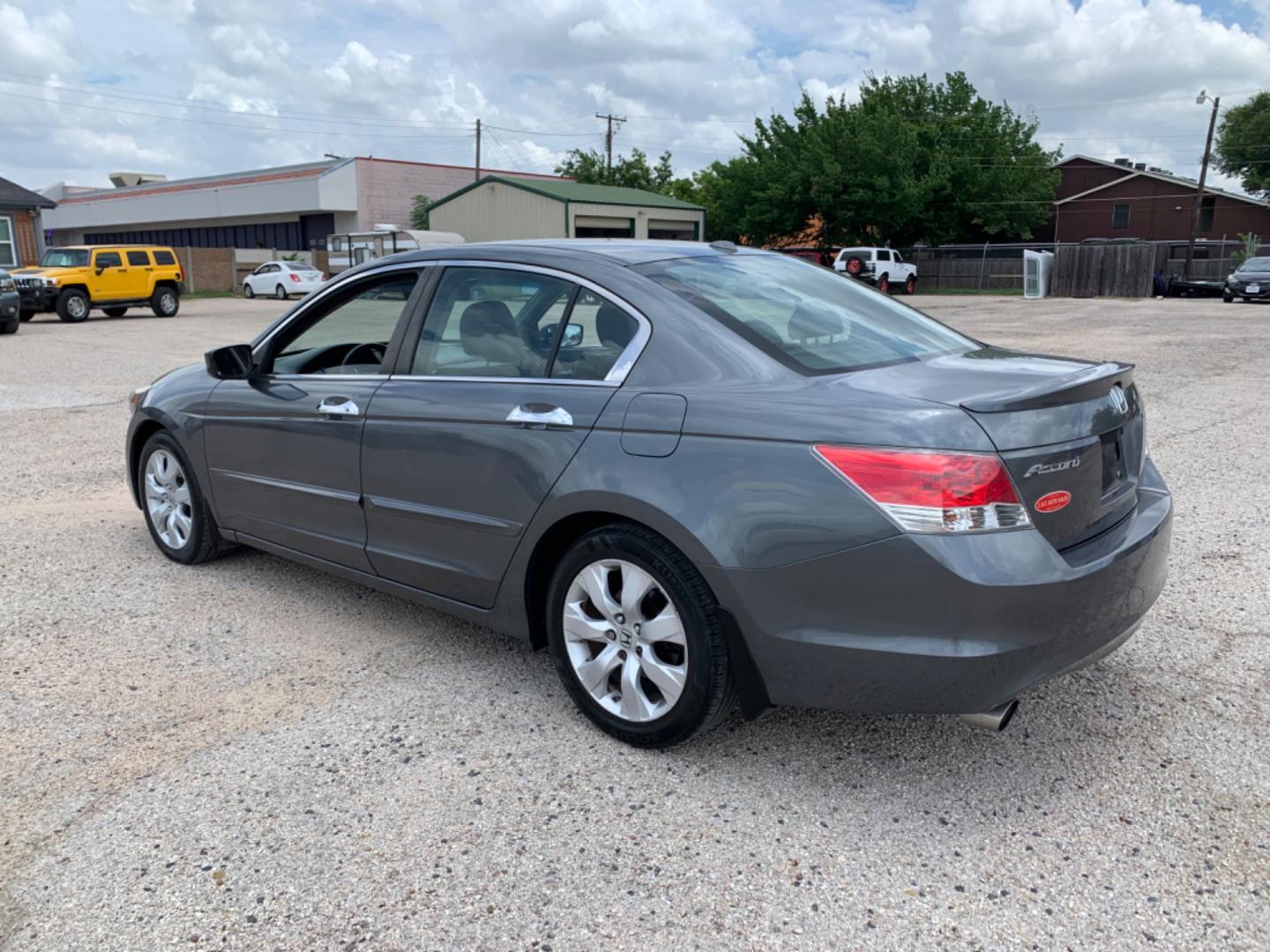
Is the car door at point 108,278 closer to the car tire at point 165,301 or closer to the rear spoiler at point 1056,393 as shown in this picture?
the car tire at point 165,301

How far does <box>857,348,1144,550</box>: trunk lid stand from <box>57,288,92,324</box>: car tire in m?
26.3

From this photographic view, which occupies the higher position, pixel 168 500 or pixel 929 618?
pixel 929 618

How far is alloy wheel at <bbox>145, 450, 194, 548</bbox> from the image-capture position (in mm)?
4918

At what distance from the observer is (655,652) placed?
3.02m

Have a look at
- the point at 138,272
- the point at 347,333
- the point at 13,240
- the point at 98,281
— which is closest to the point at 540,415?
the point at 347,333

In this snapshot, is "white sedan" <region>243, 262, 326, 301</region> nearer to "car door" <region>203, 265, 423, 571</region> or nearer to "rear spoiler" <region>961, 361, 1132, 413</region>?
"car door" <region>203, 265, 423, 571</region>

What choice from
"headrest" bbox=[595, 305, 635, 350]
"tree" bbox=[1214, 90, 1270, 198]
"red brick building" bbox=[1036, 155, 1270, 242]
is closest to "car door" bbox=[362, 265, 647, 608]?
"headrest" bbox=[595, 305, 635, 350]

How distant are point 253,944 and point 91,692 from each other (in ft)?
5.59

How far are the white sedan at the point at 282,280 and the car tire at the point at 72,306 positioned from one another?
10.4 metres

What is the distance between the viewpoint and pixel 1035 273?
36250 millimetres

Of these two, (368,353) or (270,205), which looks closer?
(368,353)

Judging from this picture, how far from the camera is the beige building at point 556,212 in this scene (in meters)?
44.6

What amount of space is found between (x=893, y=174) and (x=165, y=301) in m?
29.8

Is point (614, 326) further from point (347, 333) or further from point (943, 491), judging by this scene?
point (347, 333)
